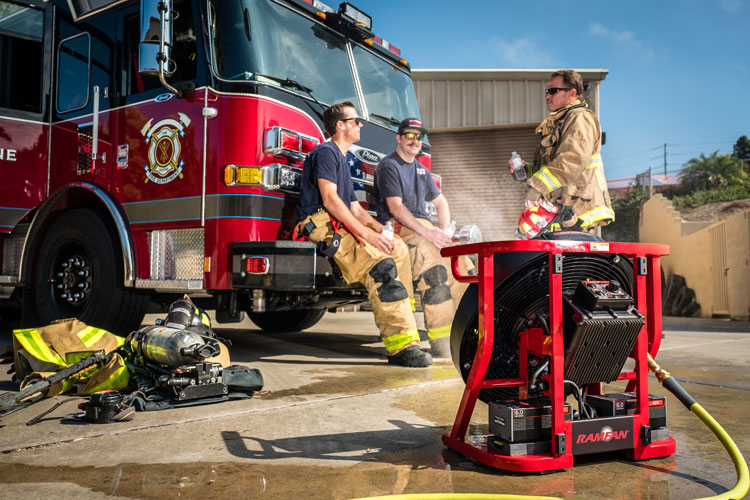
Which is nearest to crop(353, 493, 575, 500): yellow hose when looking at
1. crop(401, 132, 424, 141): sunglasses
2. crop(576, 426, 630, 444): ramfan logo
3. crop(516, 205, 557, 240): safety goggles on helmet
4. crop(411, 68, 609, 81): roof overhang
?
crop(576, 426, 630, 444): ramfan logo

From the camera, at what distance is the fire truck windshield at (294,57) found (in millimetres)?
4152

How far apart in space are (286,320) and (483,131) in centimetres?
679

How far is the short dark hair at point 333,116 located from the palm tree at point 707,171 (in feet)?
142

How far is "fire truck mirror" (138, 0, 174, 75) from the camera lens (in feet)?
12.5

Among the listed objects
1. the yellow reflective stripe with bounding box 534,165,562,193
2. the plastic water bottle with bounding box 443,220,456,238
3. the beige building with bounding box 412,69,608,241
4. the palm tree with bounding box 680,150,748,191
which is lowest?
the plastic water bottle with bounding box 443,220,456,238

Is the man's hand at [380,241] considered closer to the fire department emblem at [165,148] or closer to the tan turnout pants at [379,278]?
the tan turnout pants at [379,278]

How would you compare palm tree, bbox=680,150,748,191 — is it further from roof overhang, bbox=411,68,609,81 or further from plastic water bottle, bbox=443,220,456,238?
plastic water bottle, bbox=443,220,456,238

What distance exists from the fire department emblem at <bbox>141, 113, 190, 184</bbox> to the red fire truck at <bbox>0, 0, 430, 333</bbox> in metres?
0.01

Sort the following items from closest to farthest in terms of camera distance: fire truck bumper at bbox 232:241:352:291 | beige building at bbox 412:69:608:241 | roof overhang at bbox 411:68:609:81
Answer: fire truck bumper at bbox 232:241:352:291 < roof overhang at bbox 411:68:609:81 < beige building at bbox 412:69:608:241

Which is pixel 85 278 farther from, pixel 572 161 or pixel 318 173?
pixel 572 161

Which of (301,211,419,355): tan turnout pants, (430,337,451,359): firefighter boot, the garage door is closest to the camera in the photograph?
(301,211,419,355): tan turnout pants

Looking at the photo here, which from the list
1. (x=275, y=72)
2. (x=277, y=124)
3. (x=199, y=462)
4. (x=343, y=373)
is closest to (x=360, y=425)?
(x=199, y=462)

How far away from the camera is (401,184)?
4961 millimetres

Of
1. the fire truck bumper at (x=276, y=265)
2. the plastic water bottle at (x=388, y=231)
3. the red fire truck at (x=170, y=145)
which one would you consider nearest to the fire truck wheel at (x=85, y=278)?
the red fire truck at (x=170, y=145)
